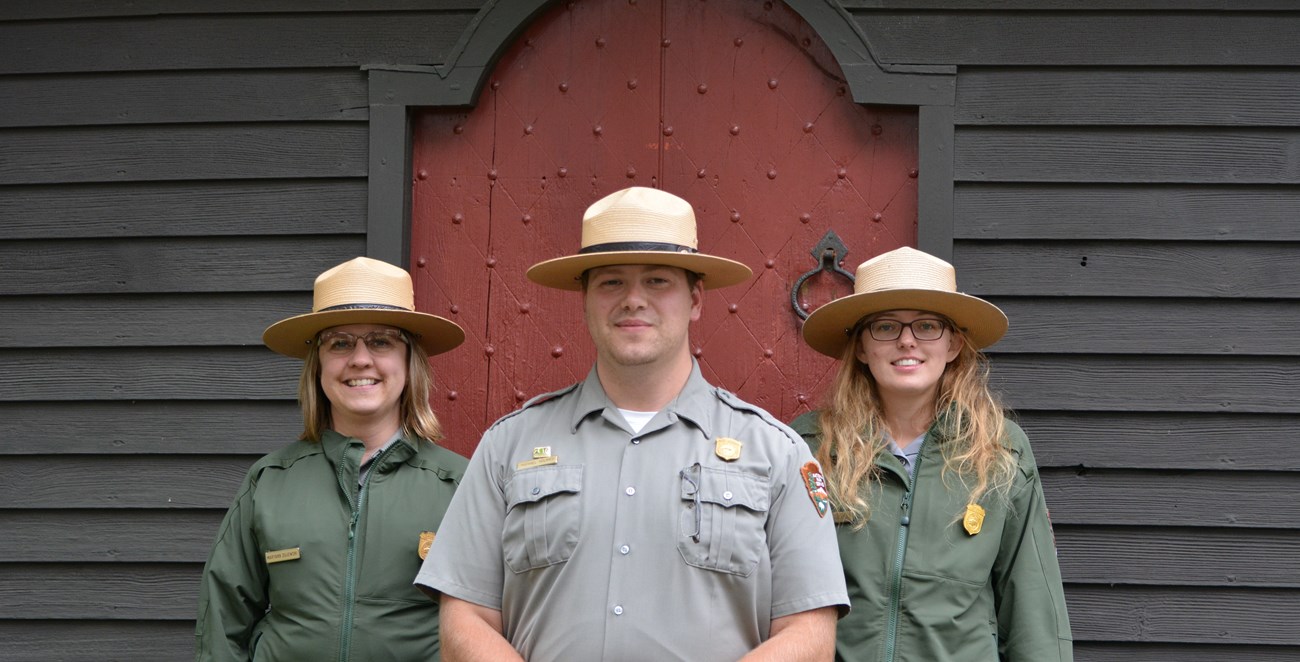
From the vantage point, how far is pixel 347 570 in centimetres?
290

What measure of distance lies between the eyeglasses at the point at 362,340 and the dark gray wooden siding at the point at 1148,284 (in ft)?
5.58

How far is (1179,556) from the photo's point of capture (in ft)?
11.9

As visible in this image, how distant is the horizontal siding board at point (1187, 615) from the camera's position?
3584mm

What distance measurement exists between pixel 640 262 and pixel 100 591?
2404mm

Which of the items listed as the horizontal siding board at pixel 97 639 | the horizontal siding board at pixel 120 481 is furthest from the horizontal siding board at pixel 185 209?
the horizontal siding board at pixel 97 639

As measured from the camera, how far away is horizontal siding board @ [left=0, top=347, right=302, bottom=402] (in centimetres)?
392

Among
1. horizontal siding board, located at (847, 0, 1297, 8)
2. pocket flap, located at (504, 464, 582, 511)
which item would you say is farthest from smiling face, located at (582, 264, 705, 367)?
horizontal siding board, located at (847, 0, 1297, 8)

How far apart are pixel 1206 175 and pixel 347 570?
2.68 meters

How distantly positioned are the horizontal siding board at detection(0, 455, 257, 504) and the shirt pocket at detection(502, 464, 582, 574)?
1710 millimetres

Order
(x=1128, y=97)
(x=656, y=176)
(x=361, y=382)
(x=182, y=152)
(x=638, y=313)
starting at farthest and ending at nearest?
(x=182, y=152)
(x=656, y=176)
(x=1128, y=97)
(x=361, y=382)
(x=638, y=313)

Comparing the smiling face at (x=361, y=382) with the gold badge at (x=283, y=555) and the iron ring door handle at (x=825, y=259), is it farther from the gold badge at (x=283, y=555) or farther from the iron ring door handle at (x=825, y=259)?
the iron ring door handle at (x=825, y=259)

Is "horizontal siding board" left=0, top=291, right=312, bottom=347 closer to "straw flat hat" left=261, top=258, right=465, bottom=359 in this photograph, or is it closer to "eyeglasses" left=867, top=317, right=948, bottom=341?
"straw flat hat" left=261, top=258, right=465, bottom=359

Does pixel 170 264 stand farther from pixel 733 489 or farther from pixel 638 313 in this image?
pixel 733 489

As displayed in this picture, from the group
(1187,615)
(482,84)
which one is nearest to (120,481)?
(482,84)
